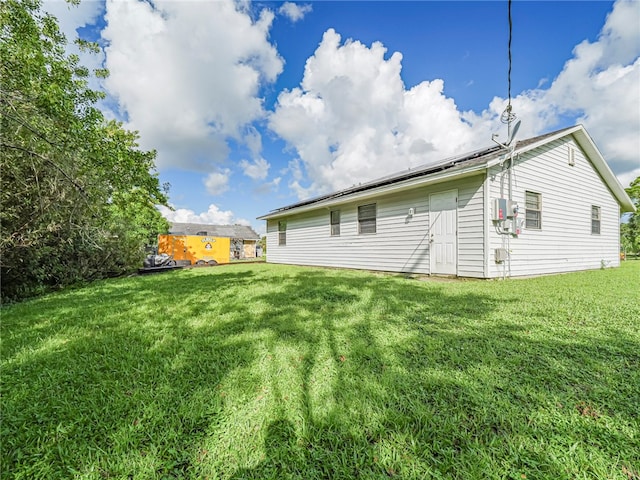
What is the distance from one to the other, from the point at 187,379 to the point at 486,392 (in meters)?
1.93

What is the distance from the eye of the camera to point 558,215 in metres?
7.40

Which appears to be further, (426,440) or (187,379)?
(187,379)

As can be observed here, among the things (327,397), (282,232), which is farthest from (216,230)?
(327,397)

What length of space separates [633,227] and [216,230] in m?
41.2

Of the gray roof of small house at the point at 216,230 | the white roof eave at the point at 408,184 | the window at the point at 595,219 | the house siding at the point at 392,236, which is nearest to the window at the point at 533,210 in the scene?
the house siding at the point at 392,236

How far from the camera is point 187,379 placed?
5.84 feet

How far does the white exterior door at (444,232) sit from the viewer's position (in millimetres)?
6117

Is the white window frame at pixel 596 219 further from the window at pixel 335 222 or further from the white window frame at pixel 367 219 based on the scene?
the window at pixel 335 222

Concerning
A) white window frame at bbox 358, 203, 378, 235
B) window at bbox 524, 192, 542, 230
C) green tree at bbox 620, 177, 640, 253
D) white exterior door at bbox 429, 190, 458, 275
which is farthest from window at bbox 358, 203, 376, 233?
green tree at bbox 620, 177, 640, 253

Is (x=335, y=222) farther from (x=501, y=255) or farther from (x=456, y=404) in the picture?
(x=456, y=404)

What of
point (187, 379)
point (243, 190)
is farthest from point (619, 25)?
point (243, 190)

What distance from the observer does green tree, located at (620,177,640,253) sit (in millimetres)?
19353

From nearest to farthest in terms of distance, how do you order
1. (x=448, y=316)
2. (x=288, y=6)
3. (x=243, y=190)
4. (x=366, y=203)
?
1. (x=448, y=316)
2. (x=288, y=6)
3. (x=366, y=203)
4. (x=243, y=190)

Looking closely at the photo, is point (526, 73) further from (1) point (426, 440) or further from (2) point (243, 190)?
(2) point (243, 190)
